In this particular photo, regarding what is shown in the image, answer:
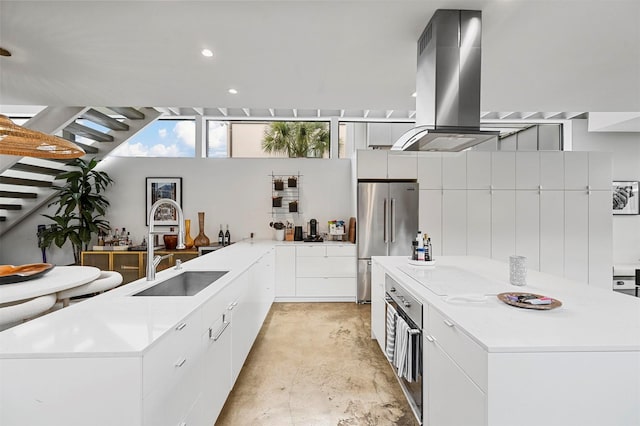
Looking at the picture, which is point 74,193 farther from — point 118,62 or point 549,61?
point 549,61

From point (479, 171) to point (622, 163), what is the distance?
326 centimetres

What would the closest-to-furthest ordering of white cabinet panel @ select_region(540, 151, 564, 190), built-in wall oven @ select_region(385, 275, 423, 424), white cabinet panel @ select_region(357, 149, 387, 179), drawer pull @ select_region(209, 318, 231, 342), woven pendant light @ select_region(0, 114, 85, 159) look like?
drawer pull @ select_region(209, 318, 231, 342) < built-in wall oven @ select_region(385, 275, 423, 424) < woven pendant light @ select_region(0, 114, 85, 159) < white cabinet panel @ select_region(357, 149, 387, 179) < white cabinet panel @ select_region(540, 151, 564, 190)

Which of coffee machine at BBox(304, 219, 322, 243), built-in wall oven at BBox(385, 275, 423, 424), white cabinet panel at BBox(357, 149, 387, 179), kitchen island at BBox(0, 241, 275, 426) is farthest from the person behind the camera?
coffee machine at BBox(304, 219, 322, 243)

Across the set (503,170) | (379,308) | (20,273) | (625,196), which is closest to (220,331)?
(379,308)

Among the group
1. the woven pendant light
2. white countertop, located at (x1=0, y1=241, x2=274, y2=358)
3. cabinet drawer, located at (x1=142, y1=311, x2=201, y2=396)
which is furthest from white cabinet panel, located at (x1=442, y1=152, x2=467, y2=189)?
the woven pendant light

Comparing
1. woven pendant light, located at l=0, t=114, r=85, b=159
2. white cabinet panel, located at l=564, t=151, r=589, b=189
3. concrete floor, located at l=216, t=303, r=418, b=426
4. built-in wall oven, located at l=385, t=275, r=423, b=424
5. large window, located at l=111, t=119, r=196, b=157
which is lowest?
concrete floor, located at l=216, t=303, r=418, b=426

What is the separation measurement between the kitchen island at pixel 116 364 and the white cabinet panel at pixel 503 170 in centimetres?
448

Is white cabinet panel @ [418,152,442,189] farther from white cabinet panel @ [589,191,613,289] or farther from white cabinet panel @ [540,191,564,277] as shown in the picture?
white cabinet panel @ [589,191,613,289]

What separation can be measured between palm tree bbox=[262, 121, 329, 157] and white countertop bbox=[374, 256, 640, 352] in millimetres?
3666

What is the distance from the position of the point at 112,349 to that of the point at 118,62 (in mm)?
2518

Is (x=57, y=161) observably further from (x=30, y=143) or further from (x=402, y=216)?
(x=402, y=216)

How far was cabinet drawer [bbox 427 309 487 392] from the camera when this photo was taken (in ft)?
3.70

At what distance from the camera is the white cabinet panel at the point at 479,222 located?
468 cm

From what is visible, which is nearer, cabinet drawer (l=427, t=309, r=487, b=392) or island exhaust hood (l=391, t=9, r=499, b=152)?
cabinet drawer (l=427, t=309, r=487, b=392)
